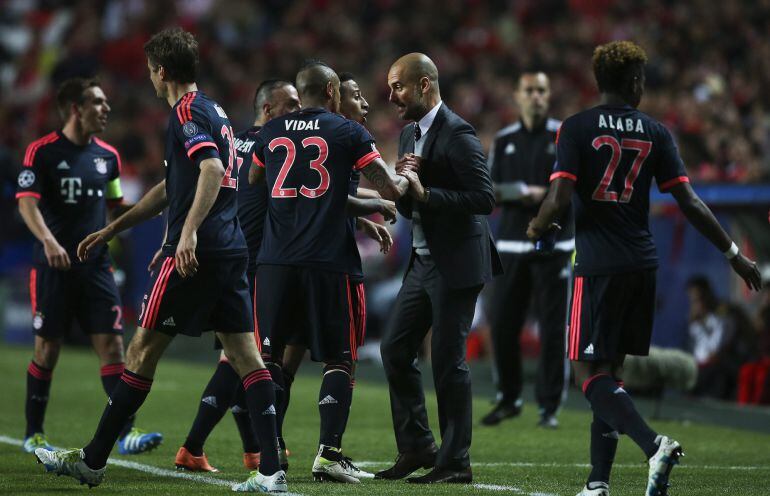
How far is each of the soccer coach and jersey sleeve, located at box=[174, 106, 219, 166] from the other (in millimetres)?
1061

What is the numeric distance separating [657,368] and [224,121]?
19.8 ft

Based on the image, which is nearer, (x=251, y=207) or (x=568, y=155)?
(x=568, y=155)

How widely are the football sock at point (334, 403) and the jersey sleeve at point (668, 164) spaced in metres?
1.98

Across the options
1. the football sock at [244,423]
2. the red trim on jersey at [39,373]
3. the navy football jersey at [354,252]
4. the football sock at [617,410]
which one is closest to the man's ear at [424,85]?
the navy football jersey at [354,252]

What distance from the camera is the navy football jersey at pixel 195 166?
6559 mm

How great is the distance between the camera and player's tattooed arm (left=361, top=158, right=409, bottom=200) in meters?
6.75

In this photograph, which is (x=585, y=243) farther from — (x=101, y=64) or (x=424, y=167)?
(x=101, y=64)

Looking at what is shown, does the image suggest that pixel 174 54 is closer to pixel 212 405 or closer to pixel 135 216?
pixel 135 216

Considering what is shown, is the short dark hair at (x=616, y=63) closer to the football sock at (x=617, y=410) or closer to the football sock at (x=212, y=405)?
the football sock at (x=617, y=410)

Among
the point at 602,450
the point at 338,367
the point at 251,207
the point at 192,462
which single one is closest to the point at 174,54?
the point at 251,207

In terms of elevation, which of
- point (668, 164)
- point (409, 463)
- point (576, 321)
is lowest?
point (409, 463)

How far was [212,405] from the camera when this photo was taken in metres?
7.75

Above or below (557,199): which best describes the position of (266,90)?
above

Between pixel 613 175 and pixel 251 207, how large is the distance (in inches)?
93.8
